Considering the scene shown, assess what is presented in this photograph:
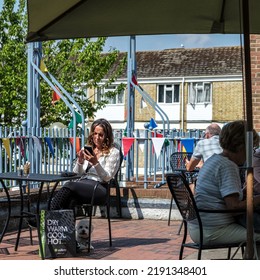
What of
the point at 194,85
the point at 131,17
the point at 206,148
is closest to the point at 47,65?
the point at 194,85

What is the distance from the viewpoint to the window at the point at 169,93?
5019 centimetres

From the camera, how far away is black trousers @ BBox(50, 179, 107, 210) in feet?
22.6

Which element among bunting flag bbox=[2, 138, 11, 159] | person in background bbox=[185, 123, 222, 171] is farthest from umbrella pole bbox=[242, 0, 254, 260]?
bunting flag bbox=[2, 138, 11, 159]

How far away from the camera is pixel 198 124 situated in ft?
164

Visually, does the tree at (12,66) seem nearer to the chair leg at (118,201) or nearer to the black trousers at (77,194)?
the chair leg at (118,201)

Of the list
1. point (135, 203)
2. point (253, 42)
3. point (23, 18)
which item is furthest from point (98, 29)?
point (23, 18)

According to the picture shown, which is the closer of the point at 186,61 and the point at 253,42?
the point at 253,42

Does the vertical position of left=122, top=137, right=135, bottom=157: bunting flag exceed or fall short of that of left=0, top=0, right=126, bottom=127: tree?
it falls short

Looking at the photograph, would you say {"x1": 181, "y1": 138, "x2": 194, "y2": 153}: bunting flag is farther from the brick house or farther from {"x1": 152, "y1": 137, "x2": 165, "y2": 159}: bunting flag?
the brick house

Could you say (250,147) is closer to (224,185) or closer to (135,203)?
(224,185)

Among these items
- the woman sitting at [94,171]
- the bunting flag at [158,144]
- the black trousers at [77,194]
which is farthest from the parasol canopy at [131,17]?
the bunting flag at [158,144]

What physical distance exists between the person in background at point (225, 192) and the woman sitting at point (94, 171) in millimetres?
2215

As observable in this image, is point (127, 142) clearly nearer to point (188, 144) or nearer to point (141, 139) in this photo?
point (141, 139)
